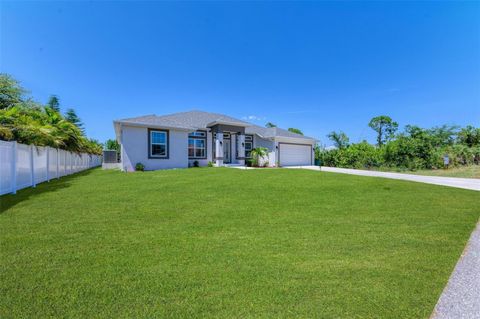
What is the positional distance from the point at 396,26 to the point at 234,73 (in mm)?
12528

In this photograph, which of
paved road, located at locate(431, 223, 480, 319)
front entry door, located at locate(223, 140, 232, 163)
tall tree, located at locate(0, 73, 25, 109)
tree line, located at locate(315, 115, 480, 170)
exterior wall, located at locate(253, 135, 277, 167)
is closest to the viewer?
paved road, located at locate(431, 223, 480, 319)

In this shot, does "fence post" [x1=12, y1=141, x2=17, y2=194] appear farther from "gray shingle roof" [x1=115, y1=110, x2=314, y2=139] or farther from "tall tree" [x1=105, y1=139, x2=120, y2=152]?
"tall tree" [x1=105, y1=139, x2=120, y2=152]

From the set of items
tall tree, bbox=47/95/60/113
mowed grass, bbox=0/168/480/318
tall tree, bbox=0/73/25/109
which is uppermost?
tall tree, bbox=47/95/60/113

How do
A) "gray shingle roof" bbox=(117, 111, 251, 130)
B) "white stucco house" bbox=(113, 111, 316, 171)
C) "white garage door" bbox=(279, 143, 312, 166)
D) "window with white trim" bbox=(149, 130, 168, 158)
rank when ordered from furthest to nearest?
"white garage door" bbox=(279, 143, 312, 166), "window with white trim" bbox=(149, 130, 168, 158), "gray shingle roof" bbox=(117, 111, 251, 130), "white stucco house" bbox=(113, 111, 316, 171)

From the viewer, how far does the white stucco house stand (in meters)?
14.9

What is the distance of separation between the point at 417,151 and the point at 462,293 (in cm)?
1918

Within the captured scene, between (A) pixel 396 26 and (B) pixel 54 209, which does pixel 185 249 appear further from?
(A) pixel 396 26

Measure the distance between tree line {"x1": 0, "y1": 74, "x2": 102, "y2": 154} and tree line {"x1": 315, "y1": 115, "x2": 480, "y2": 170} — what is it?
22.6 meters

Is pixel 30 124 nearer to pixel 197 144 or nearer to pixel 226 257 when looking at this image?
pixel 197 144

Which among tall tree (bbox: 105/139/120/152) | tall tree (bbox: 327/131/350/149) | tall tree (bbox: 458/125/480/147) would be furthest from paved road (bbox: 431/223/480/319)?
tall tree (bbox: 105/139/120/152)

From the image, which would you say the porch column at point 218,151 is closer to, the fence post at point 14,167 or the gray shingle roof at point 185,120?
the gray shingle roof at point 185,120

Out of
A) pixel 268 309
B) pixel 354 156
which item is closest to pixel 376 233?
pixel 268 309

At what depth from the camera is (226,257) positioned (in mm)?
3049

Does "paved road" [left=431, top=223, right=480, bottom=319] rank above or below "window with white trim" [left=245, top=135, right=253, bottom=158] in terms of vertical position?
below
